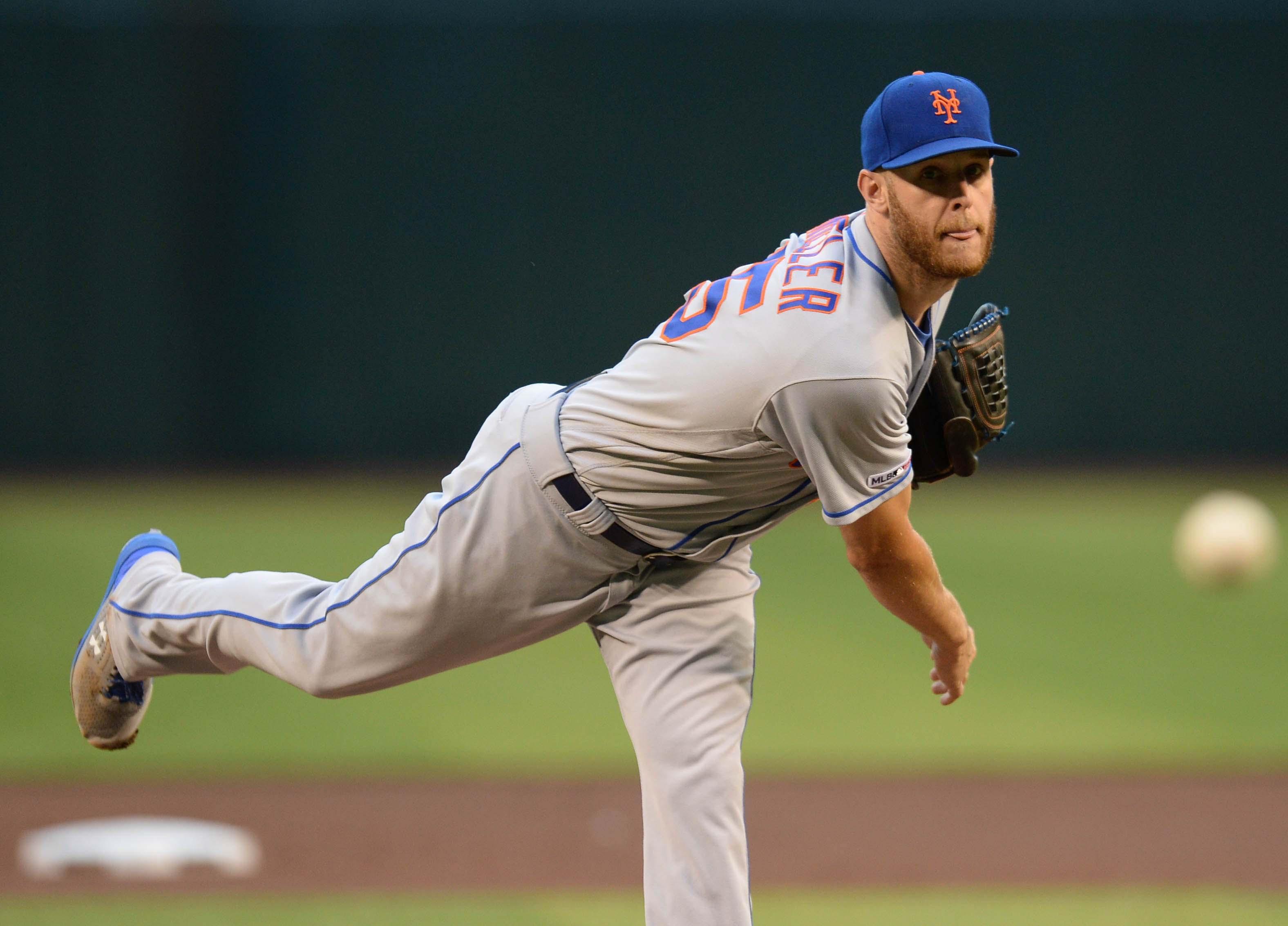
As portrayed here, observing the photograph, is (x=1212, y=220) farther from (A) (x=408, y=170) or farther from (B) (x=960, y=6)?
(A) (x=408, y=170)

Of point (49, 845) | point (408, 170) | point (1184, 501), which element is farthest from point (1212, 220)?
point (49, 845)

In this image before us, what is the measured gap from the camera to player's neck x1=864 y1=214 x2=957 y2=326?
2926 mm

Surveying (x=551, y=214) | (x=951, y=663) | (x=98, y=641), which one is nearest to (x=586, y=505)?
(x=951, y=663)

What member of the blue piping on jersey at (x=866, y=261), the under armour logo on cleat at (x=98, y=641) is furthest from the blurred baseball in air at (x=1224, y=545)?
the under armour logo on cleat at (x=98, y=641)

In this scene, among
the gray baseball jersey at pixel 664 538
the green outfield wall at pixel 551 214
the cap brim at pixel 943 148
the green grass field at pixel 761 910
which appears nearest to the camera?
the cap brim at pixel 943 148

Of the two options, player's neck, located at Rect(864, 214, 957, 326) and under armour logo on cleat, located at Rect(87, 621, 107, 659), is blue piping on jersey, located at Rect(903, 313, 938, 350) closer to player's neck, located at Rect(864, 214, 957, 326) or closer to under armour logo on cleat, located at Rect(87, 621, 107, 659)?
player's neck, located at Rect(864, 214, 957, 326)

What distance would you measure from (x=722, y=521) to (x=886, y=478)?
41 centimetres

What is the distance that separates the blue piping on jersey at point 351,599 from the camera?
131 inches

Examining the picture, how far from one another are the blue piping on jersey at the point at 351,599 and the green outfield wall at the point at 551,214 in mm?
8659

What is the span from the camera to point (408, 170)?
12039 mm

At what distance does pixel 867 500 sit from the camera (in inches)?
119

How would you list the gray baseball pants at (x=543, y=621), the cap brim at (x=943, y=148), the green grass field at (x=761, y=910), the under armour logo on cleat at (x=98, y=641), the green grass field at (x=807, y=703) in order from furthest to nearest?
the green grass field at (x=807, y=703), the green grass field at (x=761, y=910), the under armour logo on cleat at (x=98, y=641), the gray baseball pants at (x=543, y=621), the cap brim at (x=943, y=148)

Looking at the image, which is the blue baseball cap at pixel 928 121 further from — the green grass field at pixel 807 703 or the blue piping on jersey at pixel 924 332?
the green grass field at pixel 807 703

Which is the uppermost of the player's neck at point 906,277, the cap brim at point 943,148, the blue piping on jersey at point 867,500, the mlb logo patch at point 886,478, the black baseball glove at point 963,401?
the cap brim at point 943,148
